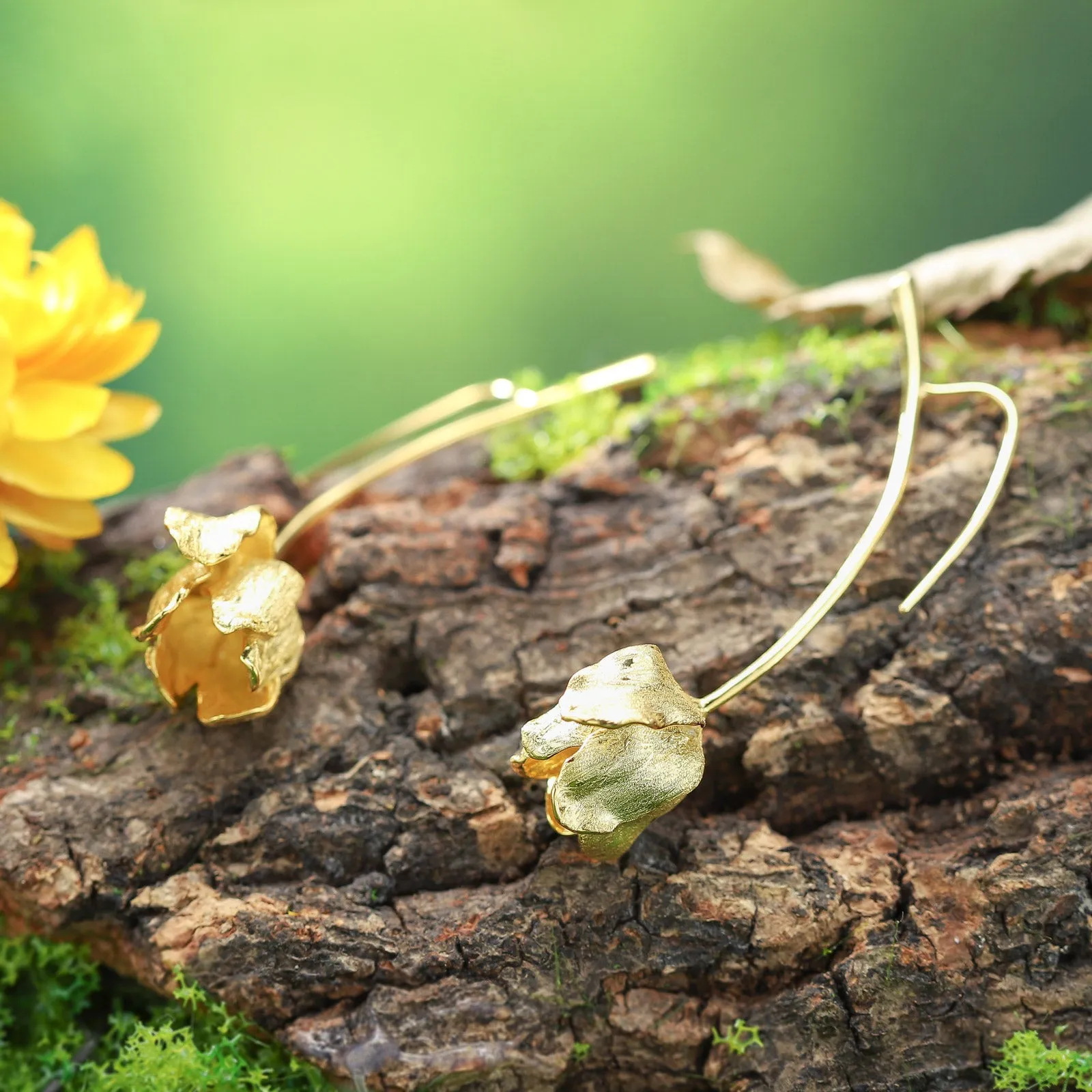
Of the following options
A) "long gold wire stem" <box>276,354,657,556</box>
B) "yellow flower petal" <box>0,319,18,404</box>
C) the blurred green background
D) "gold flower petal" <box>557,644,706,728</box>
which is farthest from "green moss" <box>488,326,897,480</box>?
"yellow flower petal" <box>0,319,18,404</box>

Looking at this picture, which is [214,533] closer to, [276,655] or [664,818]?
[276,655]

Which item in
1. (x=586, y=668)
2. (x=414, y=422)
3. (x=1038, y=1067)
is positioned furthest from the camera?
(x=414, y=422)

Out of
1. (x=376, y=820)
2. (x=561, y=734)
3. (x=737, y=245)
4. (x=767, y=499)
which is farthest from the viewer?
(x=737, y=245)

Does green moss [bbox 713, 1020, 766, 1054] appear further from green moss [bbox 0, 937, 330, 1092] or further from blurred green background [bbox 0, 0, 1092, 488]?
blurred green background [bbox 0, 0, 1092, 488]

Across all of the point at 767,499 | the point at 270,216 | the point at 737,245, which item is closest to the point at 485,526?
the point at 767,499

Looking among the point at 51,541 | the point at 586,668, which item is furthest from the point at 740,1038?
the point at 51,541

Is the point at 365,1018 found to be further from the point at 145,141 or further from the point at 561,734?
the point at 145,141
